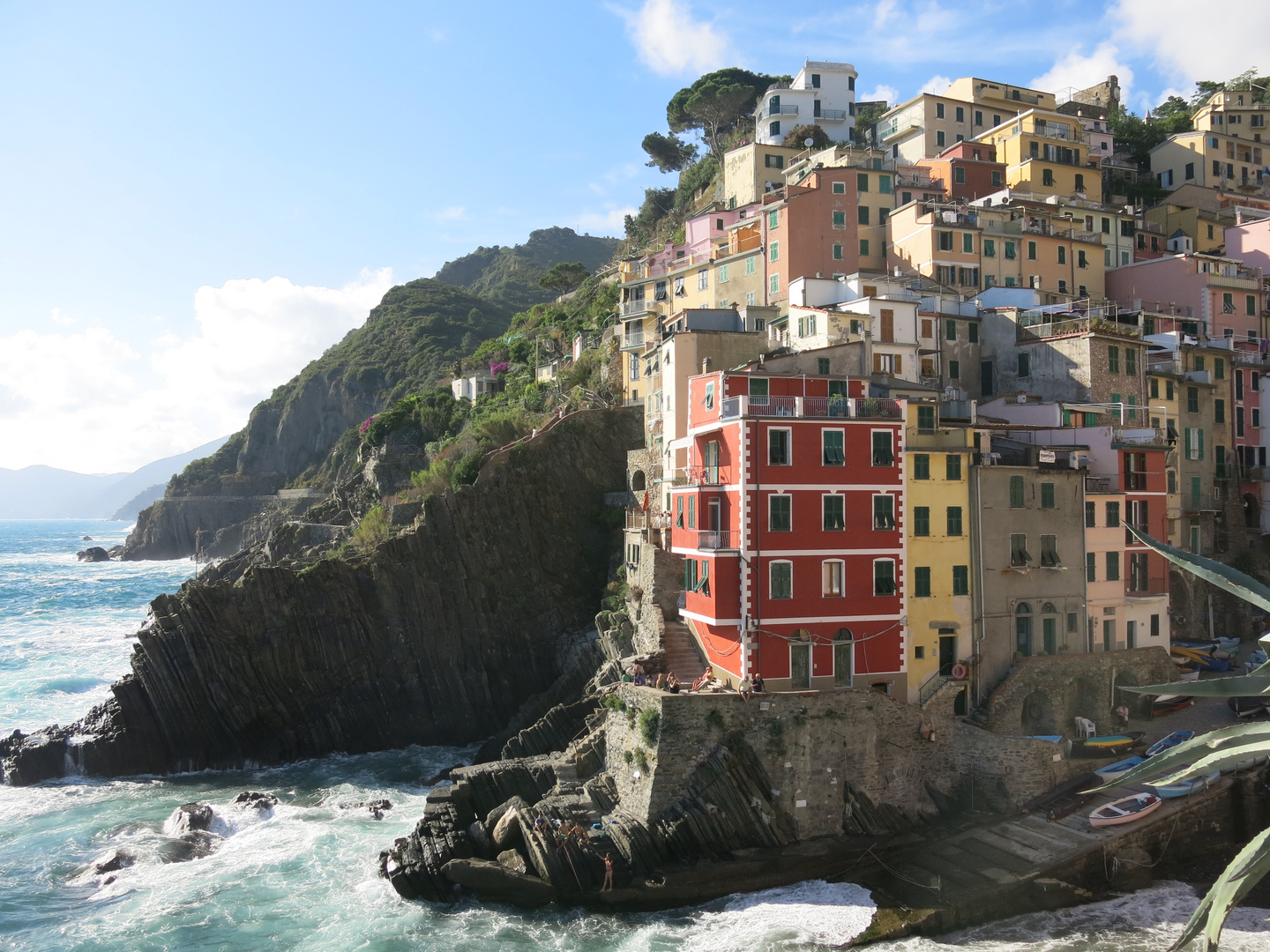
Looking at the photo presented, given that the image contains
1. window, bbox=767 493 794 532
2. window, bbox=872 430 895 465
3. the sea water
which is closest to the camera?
the sea water

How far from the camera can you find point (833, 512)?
32.6m

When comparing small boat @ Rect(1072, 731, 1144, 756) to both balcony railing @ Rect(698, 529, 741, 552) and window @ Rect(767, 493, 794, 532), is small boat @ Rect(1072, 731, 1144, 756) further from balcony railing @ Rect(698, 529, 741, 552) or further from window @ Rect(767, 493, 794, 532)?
balcony railing @ Rect(698, 529, 741, 552)

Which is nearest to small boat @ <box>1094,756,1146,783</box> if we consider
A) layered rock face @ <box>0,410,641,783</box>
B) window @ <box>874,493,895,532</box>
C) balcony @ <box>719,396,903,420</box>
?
window @ <box>874,493,895,532</box>

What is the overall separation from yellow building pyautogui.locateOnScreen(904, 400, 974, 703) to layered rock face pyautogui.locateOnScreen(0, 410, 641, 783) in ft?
54.3

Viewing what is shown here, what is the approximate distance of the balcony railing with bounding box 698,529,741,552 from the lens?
32219 millimetres

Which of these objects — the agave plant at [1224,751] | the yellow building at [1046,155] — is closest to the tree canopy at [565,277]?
the yellow building at [1046,155]

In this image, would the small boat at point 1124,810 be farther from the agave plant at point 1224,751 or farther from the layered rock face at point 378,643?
the agave plant at point 1224,751

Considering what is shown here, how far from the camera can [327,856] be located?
32.9m

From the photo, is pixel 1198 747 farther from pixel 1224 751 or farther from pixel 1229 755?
pixel 1229 755

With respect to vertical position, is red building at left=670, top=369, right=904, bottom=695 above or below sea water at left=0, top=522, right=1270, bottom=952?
above

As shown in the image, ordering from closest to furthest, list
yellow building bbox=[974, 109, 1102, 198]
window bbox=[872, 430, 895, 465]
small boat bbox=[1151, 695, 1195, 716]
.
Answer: window bbox=[872, 430, 895, 465]
small boat bbox=[1151, 695, 1195, 716]
yellow building bbox=[974, 109, 1102, 198]

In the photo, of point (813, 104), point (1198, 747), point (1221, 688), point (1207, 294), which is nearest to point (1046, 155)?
point (1207, 294)

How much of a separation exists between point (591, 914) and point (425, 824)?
670cm

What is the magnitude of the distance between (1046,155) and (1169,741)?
45.8m
